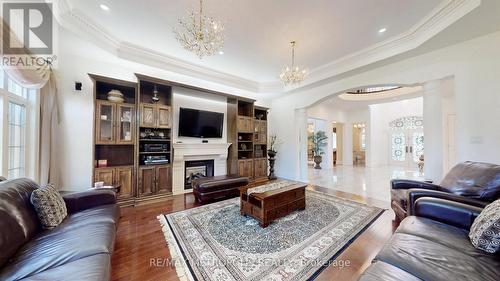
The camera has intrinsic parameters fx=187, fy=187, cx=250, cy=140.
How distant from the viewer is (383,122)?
9.73m

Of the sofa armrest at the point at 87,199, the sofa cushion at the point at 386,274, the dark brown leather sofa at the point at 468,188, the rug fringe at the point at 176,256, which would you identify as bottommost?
the rug fringe at the point at 176,256

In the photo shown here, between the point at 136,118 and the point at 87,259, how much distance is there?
9.80ft

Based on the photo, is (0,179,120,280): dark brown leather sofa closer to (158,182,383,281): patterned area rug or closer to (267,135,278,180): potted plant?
(158,182,383,281): patterned area rug

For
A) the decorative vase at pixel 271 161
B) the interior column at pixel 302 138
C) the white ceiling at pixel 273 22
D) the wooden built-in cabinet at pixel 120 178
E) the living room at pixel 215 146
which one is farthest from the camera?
the decorative vase at pixel 271 161

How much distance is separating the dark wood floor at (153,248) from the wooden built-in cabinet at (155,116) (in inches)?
66.1

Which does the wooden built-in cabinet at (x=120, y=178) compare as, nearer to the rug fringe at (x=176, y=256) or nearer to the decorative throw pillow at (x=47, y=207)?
the rug fringe at (x=176, y=256)

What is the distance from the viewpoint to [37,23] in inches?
101

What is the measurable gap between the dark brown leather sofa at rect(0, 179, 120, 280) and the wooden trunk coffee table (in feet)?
5.64

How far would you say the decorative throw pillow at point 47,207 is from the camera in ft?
5.76

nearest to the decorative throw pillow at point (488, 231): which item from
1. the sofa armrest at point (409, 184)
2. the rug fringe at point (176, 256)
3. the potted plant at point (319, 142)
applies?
the sofa armrest at point (409, 184)

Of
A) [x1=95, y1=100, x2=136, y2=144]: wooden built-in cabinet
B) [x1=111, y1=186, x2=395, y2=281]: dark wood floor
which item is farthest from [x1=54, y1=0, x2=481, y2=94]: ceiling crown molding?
[x1=111, y1=186, x2=395, y2=281]: dark wood floor

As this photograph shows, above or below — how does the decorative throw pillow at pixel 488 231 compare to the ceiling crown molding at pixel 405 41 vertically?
below

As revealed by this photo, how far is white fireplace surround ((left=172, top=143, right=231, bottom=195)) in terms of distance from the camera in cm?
451

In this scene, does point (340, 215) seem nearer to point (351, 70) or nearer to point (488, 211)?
point (488, 211)
